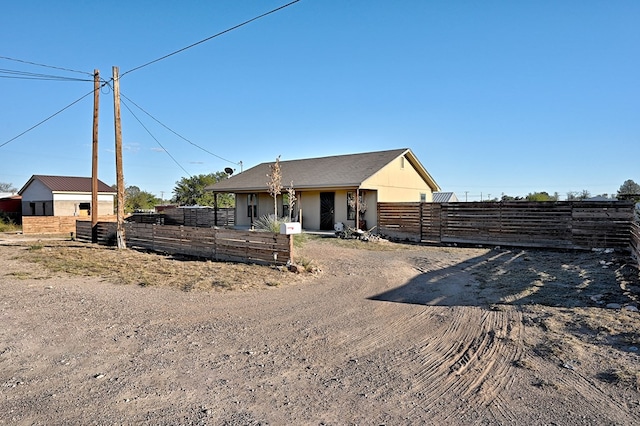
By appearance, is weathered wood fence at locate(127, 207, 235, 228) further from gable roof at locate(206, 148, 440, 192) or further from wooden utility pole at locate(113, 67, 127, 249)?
wooden utility pole at locate(113, 67, 127, 249)

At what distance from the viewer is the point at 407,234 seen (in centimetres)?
1789

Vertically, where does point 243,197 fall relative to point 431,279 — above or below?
above

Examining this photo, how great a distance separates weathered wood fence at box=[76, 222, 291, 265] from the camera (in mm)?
10188

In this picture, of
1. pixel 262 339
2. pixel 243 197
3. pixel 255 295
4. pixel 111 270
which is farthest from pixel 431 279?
pixel 243 197

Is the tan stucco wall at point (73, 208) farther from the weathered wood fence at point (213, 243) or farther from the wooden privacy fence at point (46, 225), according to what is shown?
the weathered wood fence at point (213, 243)

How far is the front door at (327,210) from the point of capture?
71.1 feet

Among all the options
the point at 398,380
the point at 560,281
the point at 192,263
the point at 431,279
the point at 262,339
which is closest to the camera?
the point at 398,380

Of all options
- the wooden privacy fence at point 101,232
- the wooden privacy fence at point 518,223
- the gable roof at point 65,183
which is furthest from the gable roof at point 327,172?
the gable roof at point 65,183

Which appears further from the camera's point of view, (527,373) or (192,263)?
(192,263)

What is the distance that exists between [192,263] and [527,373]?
9.09 meters

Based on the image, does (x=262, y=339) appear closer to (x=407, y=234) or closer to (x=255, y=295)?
(x=255, y=295)

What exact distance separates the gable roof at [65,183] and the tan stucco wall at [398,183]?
28.2 meters

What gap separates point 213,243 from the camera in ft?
38.8

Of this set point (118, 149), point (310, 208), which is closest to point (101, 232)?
point (118, 149)
